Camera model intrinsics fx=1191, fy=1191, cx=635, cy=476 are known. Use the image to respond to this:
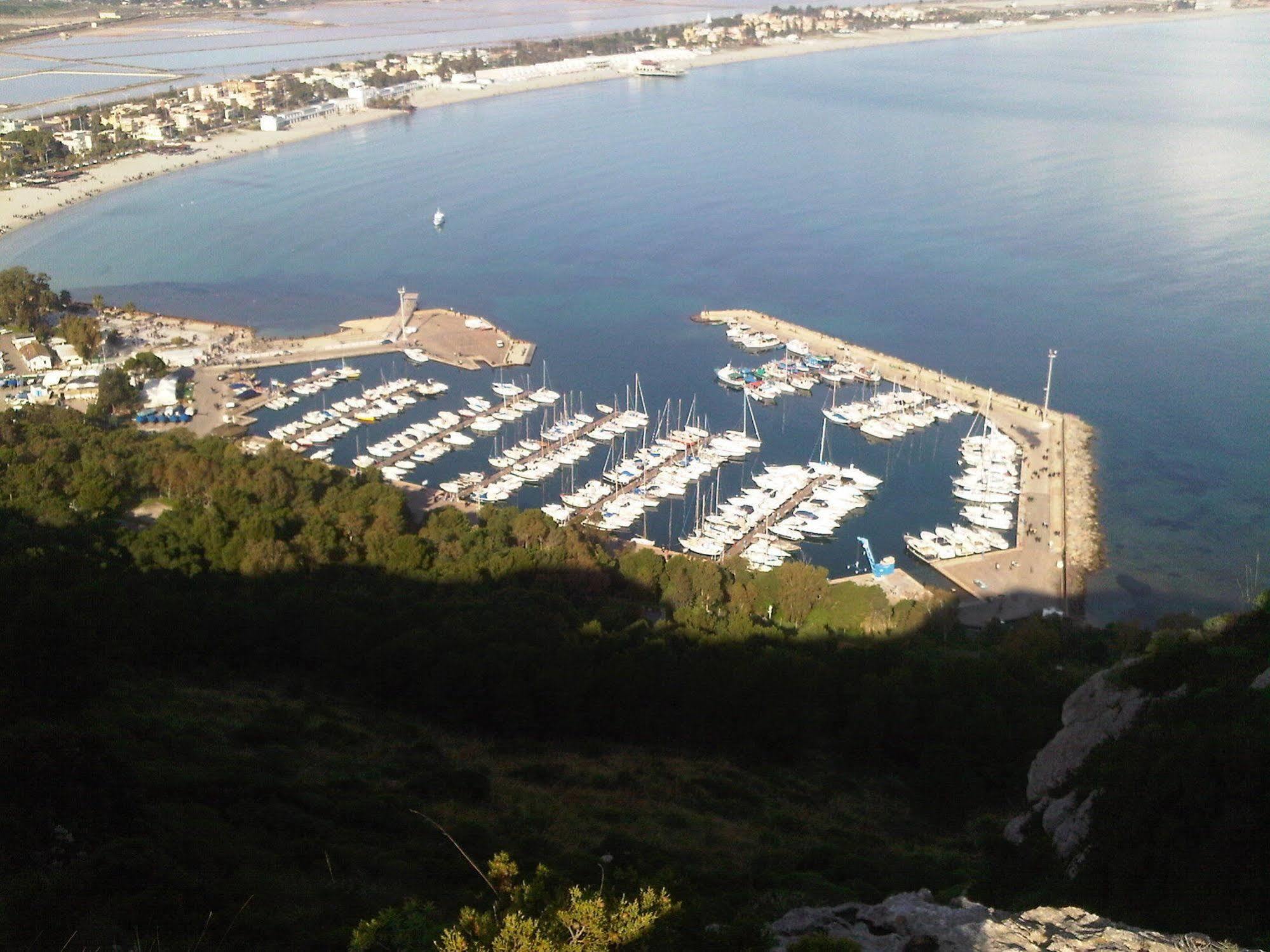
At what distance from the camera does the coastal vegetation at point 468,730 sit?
3.47 meters

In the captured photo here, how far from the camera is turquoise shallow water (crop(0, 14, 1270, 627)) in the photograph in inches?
515

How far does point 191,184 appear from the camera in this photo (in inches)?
1015

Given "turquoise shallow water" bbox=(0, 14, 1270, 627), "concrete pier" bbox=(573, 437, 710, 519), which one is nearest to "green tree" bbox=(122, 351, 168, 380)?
"turquoise shallow water" bbox=(0, 14, 1270, 627)

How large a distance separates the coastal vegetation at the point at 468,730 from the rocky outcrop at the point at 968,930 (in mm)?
279

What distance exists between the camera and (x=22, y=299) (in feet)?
51.3

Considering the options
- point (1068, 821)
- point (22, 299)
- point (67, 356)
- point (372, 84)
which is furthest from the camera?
point (372, 84)

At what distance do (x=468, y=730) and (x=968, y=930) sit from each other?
3504 millimetres

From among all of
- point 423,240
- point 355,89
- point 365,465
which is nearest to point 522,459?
point 365,465

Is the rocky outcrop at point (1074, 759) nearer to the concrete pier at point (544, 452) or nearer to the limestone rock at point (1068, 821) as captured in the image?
the limestone rock at point (1068, 821)

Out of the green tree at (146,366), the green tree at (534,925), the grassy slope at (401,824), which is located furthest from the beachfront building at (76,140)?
the green tree at (534,925)

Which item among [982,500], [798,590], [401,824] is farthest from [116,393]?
[401,824]

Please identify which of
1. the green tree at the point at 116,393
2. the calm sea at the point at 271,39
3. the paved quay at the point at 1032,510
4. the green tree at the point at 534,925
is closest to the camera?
the green tree at the point at 534,925

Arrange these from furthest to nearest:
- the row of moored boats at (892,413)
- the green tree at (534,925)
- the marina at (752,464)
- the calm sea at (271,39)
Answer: the calm sea at (271,39)
the row of moored boats at (892,413)
the marina at (752,464)
the green tree at (534,925)

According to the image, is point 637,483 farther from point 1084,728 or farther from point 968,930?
point 968,930
